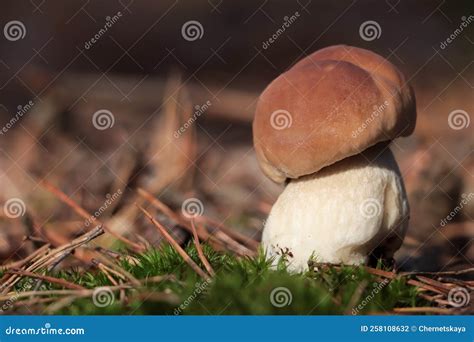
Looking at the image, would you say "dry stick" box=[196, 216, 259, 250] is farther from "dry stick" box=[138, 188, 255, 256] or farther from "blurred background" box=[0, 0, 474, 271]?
"blurred background" box=[0, 0, 474, 271]

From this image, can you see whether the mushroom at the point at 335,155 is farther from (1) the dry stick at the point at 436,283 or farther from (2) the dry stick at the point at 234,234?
(2) the dry stick at the point at 234,234

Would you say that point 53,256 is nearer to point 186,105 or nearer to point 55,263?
point 55,263

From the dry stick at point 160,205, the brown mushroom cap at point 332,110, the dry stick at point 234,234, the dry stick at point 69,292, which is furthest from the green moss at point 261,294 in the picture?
the dry stick at point 160,205

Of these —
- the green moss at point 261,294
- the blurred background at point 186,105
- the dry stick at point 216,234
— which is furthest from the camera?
the blurred background at point 186,105

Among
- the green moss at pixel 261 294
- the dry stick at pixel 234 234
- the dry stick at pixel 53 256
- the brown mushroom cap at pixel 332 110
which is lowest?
the dry stick at pixel 53 256

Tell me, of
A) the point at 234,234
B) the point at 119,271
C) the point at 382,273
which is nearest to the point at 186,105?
the point at 234,234
